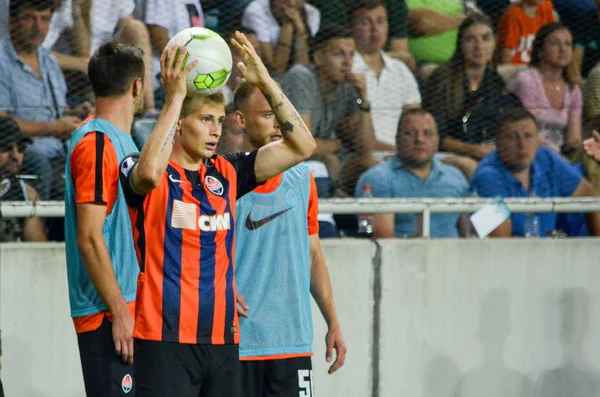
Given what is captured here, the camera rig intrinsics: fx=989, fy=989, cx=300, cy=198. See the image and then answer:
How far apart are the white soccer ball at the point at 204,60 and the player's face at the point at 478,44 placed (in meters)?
3.25

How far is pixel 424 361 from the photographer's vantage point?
626cm

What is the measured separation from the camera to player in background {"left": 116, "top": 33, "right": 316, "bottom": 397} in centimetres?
404

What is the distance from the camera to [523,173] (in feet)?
22.6

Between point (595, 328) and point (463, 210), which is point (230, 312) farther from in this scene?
point (595, 328)

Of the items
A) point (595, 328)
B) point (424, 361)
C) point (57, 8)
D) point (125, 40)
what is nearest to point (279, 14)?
point (125, 40)

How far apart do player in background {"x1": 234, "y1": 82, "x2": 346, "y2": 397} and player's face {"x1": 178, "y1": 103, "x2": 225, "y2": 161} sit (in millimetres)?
539

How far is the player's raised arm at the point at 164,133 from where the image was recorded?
3.83 meters

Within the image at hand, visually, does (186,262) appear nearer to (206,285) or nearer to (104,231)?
(206,285)

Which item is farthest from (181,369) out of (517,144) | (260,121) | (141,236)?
(517,144)

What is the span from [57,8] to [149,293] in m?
2.84

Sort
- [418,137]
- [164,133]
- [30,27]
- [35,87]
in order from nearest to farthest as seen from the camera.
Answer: [164,133] → [35,87] → [30,27] → [418,137]

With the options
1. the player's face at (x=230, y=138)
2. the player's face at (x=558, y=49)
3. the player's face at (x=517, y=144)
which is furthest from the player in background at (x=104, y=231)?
the player's face at (x=558, y=49)

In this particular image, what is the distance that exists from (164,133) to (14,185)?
88.7 inches

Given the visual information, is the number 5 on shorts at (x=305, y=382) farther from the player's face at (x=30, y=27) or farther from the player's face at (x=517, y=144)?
the player's face at (x=30, y=27)
